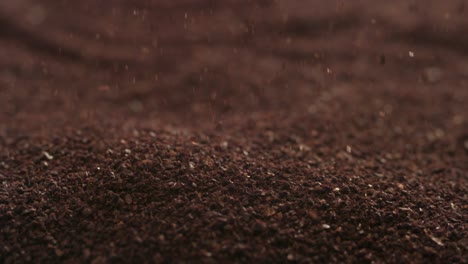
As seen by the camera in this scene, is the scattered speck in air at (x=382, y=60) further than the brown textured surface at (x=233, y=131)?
Yes

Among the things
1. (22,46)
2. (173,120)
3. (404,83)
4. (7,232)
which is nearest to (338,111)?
(404,83)

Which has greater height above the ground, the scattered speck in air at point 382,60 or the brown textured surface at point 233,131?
the scattered speck in air at point 382,60

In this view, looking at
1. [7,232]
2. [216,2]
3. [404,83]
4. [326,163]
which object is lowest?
[7,232]

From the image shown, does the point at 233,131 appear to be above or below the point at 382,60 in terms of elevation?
below

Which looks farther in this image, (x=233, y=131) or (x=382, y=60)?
(x=382, y=60)

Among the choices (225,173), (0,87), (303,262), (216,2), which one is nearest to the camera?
(303,262)

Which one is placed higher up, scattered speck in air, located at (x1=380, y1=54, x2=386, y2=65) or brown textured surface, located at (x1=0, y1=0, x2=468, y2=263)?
scattered speck in air, located at (x1=380, y1=54, x2=386, y2=65)

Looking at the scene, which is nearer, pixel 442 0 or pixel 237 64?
pixel 237 64

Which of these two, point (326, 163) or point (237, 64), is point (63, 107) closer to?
point (237, 64)
